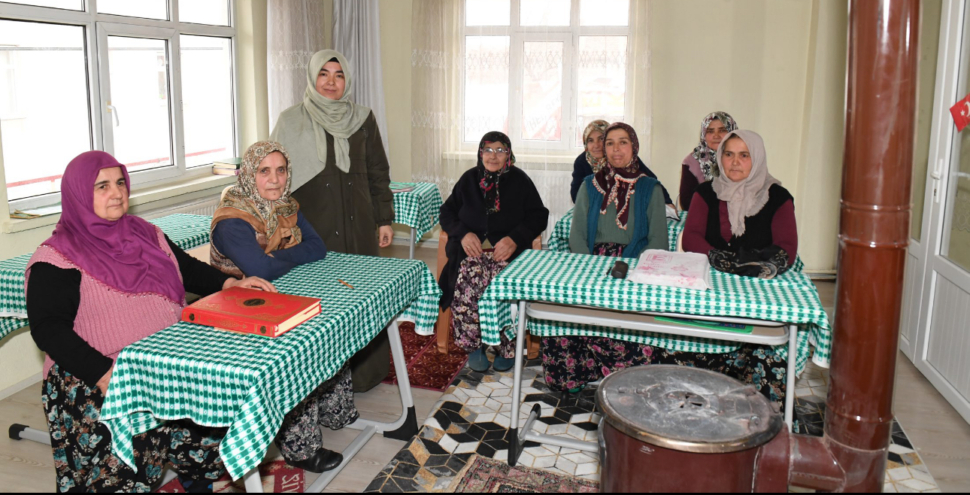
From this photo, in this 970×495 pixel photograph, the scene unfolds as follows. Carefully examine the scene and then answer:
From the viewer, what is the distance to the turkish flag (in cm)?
321

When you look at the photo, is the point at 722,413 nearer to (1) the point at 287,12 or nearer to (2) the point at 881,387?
(2) the point at 881,387

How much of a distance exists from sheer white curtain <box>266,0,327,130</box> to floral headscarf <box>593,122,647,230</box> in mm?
2708

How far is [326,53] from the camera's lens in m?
3.34

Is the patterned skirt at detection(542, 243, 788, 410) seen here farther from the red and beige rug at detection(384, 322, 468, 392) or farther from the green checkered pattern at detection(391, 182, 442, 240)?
the green checkered pattern at detection(391, 182, 442, 240)

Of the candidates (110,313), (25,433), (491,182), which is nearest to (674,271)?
(491,182)

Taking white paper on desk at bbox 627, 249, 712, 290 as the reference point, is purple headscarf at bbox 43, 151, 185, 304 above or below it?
above

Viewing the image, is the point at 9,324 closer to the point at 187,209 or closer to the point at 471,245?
the point at 187,209

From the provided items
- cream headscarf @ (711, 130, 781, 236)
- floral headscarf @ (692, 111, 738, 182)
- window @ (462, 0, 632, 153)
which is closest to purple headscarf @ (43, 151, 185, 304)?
cream headscarf @ (711, 130, 781, 236)

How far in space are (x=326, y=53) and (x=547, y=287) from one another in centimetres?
163

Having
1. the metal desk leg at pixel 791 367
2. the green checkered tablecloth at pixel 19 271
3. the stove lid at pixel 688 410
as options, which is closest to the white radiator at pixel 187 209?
the green checkered tablecloth at pixel 19 271

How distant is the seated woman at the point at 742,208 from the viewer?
2902 mm

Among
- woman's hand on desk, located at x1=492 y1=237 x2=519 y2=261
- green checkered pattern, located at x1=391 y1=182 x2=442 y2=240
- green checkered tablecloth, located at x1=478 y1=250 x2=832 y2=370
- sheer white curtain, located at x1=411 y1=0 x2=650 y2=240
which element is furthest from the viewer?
sheer white curtain, located at x1=411 y1=0 x2=650 y2=240

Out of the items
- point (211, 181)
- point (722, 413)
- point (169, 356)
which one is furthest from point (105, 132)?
point (722, 413)

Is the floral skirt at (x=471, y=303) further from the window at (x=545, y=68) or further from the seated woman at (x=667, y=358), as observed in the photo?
the window at (x=545, y=68)
